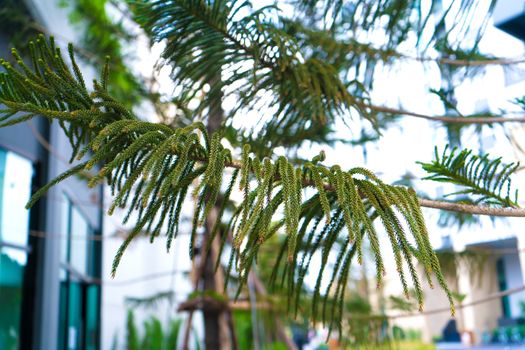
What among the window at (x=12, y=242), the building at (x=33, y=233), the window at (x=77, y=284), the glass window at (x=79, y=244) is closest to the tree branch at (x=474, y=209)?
the building at (x=33, y=233)

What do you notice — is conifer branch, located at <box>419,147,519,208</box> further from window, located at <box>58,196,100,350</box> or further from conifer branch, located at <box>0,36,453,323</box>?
window, located at <box>58,196,100,350</box>

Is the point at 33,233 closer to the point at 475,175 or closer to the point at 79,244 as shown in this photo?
the point at 79,244

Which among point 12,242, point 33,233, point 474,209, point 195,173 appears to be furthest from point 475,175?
point 33,233

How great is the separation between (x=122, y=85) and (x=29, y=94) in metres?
3.42

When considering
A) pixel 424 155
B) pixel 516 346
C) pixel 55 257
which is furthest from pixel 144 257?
pixel 424 155

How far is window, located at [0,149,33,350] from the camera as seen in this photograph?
3.65 m

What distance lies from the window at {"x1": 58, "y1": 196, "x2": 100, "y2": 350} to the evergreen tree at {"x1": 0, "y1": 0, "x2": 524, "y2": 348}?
310cm

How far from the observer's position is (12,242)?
378cm

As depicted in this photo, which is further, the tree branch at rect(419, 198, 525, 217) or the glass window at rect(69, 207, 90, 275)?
the glass window at rect(69, 207, 90, 275)

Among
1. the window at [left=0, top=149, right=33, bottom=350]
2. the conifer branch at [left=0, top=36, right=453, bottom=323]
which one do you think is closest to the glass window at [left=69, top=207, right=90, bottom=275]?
the window at [left=0, top=149, right=33, bottom=350]

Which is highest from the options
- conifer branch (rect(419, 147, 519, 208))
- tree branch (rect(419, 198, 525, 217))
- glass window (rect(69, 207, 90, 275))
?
glass window (rect(69, 207, 90, 275))

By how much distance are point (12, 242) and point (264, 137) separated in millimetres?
2695

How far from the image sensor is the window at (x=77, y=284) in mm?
5000

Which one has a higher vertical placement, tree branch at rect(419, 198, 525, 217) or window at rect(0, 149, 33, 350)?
window at rect(0, 149, 33, 350)
